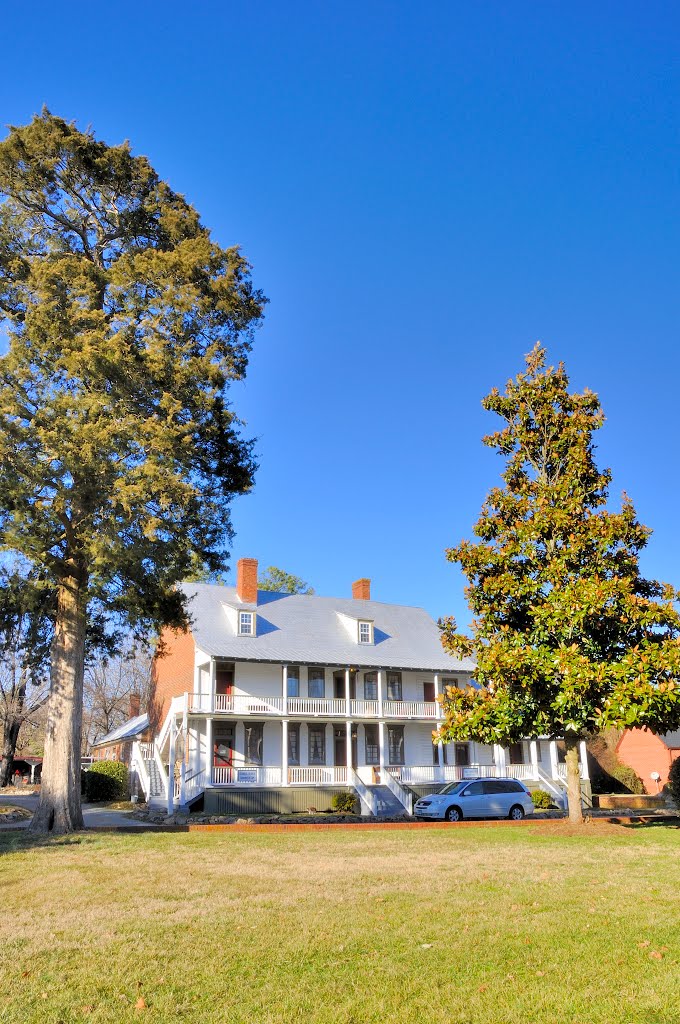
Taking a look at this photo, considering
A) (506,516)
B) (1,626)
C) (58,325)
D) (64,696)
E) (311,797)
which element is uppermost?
(58,325)

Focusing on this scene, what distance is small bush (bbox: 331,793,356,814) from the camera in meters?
29.6

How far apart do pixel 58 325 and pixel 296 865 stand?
1232 centimetres

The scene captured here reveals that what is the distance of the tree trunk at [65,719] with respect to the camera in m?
18.2

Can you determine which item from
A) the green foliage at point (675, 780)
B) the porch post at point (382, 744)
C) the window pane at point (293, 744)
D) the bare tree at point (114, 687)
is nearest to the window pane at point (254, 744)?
the window pane at point (293, 744)

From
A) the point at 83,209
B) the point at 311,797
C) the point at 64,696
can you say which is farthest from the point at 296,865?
the point at 311,797

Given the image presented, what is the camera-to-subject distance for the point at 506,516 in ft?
61.0

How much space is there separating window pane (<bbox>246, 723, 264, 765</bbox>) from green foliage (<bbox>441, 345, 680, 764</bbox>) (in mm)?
15676

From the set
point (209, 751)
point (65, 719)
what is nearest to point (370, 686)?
point (209, 751)

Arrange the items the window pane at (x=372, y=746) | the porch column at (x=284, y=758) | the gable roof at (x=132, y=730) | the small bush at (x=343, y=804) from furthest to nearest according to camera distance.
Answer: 1. the gable roof at (x=132, y=730)
2. the window pane at (x=372, y=746)
3. the porch column at (x=284, y=758)
4. the small bush at (x=343, y=804)

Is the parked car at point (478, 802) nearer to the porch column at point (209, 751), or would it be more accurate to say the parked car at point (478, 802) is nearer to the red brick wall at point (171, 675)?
the porch column at point (209, 751)

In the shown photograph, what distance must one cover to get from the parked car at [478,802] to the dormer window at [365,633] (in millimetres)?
10372

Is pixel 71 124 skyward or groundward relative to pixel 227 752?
skyward

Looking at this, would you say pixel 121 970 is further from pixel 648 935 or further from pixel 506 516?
pixel 506 516

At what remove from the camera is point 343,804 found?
97.5 feet
